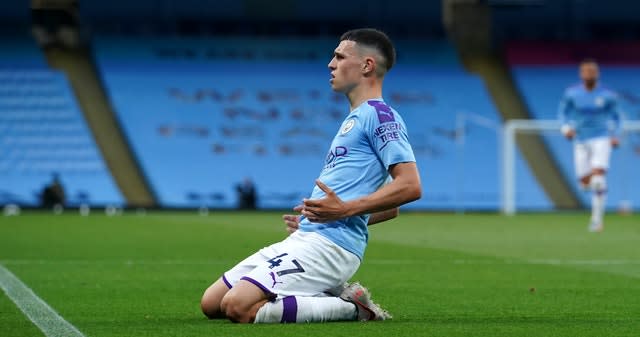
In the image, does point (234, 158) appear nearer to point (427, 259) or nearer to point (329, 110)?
point (329, 110)

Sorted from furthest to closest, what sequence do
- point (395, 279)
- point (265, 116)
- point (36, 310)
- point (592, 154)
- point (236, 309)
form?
point (265, 116), point (592, 154), point (395, 279), point (36, 310), point (236, 309)

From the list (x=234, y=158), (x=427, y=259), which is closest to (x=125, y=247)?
(x=427, y=259)

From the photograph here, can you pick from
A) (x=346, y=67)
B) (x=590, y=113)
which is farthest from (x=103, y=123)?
(x=346, y=67)

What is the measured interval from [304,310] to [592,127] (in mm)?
13351

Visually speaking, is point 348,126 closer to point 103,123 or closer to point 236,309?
point 236,309

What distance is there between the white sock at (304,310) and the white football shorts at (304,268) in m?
0.05

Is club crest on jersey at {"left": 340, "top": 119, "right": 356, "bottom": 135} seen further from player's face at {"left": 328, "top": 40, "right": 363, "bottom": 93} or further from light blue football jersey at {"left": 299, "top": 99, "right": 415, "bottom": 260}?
player's face at {"left": 328, "top": 40, "right": 363, "bottom": 93}

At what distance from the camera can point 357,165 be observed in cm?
661

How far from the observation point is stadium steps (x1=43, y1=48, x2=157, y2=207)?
34688mm

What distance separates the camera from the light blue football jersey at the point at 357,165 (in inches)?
257

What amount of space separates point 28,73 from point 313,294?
30.5 m

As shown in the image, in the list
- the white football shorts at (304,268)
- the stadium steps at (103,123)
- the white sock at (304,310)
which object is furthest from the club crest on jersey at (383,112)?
the stadium steps at (103,123)

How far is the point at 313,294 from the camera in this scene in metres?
6.61

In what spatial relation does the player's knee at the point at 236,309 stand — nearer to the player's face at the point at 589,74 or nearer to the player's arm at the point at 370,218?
the player's arm at the point at 370,218
